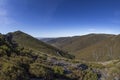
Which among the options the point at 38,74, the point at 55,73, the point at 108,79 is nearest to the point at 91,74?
the point at 108,79

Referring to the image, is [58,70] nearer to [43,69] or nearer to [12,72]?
[43,69]

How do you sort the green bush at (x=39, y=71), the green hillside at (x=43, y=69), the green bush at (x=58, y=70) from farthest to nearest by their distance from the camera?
the green bush at (x=58, y=70)
the green bush at (x=39, y=71)
the green hillside at (x=43, y=69)

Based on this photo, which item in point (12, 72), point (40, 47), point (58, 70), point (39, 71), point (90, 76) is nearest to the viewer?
point (12, 72)

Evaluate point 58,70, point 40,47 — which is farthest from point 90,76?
point 40,47

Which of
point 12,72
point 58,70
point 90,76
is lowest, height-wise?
point 90,76

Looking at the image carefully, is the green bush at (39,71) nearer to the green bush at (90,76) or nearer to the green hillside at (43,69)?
the green hillside at (43,69)

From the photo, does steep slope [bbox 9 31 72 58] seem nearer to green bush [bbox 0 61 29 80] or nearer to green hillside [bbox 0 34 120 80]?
green hillside [bbox 0 34 120 80]

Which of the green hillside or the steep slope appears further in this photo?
the steep slope

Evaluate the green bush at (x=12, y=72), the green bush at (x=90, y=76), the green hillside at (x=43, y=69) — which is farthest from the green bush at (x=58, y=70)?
the green bush at (x=12, y=72)

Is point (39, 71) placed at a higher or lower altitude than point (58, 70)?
higher

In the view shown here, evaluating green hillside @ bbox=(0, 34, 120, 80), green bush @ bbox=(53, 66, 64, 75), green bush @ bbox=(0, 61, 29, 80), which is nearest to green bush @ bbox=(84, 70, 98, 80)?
green hillside @ bbox=(0, 34, 120, 80)

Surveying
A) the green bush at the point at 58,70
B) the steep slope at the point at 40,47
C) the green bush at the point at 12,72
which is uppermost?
the green bush at the point at 12,72

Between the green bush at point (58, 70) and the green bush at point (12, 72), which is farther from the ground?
the green bush at point (12, 72)

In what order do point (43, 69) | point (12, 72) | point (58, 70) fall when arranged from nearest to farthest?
point (12, 72), point (43, 69), point (58, 70)
